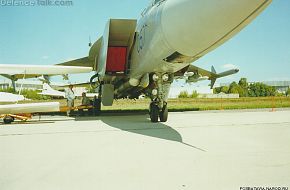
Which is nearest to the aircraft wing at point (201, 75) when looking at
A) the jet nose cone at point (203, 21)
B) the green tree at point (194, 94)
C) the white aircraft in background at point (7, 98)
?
the jet nose cone at point (203, 21)

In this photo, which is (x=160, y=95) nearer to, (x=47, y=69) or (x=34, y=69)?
(x=47, y=69)

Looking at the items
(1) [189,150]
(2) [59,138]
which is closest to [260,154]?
(1) [189,150]

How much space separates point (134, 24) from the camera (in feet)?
28.6

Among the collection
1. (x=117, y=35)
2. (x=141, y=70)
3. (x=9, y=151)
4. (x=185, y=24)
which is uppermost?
(x=117, y=35)

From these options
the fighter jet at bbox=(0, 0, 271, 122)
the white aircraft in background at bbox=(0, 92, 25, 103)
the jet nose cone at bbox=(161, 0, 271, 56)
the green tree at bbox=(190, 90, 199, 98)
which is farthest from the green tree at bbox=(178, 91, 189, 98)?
the jet nose cone at bbox=(161, 0, 271, 56)

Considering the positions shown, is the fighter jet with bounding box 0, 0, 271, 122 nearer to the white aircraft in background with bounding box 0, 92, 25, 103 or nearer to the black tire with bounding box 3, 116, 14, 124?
the white aircraft in background with bounding box 0, 92, 25, 103

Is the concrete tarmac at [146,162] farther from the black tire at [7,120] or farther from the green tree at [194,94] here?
the green tree at [194,94]

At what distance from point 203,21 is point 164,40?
1.50 m

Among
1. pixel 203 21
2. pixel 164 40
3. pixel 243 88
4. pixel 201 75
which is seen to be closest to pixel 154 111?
pixel 164 40

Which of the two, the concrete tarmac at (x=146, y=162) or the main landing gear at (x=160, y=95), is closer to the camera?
the concrete tarmac at (x=146, y=162)

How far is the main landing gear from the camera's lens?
749 cm

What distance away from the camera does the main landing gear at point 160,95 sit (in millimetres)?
7493

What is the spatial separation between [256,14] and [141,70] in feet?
14.1

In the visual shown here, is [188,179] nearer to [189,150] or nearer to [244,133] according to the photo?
[189,150]
